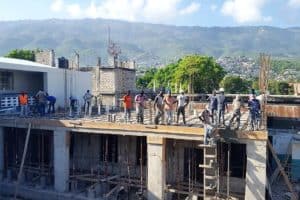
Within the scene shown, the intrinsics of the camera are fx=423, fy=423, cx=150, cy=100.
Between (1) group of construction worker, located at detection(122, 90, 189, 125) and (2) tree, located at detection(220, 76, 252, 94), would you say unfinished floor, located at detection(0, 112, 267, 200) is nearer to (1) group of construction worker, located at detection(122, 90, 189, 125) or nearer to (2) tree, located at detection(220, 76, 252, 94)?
(1) group of construction worker, located at detection(122, 90, 189, 125)

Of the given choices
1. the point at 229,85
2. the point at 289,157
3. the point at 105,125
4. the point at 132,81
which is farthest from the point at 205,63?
the point at 105,125

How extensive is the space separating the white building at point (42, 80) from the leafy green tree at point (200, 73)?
25.1m

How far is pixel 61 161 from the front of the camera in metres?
18.4

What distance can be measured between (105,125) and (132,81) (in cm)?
1760

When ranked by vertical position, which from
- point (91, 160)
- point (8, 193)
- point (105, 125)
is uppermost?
point (105, 125)

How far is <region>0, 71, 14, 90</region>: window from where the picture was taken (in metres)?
23.4

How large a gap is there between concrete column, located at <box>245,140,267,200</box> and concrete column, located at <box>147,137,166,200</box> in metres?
3.27

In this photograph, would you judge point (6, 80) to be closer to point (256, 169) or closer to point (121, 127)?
point (121, 127)

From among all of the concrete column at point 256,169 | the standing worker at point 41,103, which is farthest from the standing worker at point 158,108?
the standing worker at point 41,103

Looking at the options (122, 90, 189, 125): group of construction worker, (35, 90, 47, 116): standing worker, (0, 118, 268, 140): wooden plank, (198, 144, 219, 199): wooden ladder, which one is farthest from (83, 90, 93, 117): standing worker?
(198, 144, 219, 199): wooden ladder

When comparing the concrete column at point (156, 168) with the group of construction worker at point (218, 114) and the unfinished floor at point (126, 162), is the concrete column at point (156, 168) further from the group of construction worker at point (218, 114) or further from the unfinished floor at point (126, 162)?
the group of construction worker at point (218, 114)

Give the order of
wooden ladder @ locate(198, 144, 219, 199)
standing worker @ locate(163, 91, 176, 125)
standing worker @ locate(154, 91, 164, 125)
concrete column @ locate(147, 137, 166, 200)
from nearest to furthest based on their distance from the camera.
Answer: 1. wooden ladder @ locate(198, 144, 219, 199)
2. concrete column @ locate(147, 137, 166, 200)
3. standing worker @ locate(154, 91, 164, 125)
4. standing worker @ locate(163, 91, 176, 125)

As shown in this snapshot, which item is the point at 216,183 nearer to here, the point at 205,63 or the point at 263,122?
the point at 263,122

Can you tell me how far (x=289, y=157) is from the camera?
67.4 ft
